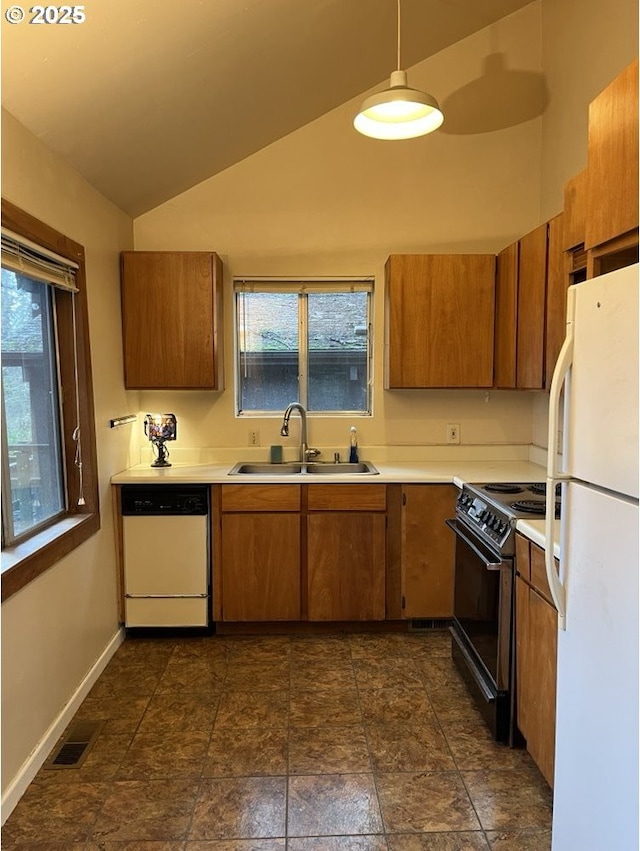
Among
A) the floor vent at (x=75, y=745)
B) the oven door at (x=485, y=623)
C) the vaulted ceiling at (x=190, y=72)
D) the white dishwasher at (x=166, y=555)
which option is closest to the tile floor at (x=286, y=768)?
the floor vent at (x=75, y=745)

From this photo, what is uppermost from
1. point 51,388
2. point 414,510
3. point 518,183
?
point 518,183

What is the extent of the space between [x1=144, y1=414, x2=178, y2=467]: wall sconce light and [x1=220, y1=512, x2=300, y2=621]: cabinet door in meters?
0.66

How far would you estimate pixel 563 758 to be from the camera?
4.88 feet

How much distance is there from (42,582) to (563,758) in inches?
73.7

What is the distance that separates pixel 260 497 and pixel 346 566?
62cm

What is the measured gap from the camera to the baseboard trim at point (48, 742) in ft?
6.14

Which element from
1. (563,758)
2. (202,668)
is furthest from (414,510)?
(563,758)

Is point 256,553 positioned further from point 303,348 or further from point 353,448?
point 303,348

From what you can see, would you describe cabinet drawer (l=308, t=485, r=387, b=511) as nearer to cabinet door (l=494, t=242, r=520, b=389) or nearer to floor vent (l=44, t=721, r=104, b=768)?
cabinet door (l=494, t=242, r=520, b=389)

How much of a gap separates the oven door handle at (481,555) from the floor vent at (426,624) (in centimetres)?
77

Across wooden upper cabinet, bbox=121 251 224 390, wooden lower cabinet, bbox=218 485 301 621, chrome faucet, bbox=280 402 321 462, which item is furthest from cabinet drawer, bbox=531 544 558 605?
wooden upper cabinet, bbox=121 251 224 390

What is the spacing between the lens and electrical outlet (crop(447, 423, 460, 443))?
3.58 metres

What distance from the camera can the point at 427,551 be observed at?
10.2ft

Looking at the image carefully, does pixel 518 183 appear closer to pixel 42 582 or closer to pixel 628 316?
pixel 628 316
